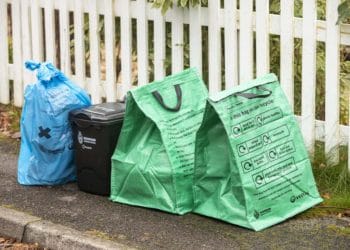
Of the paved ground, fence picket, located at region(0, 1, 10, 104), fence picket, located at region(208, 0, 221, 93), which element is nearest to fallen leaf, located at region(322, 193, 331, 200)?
the paved ground

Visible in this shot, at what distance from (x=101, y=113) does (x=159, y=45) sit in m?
1.18

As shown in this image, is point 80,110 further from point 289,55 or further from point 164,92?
point 289,55

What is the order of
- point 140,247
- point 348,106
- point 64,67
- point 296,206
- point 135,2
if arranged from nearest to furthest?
point 140,247 < point 296,206 < point 348,106 < point 135,2 < point 64,67

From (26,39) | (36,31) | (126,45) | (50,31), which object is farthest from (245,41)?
(26,39)

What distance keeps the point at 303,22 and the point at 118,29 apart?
177cm

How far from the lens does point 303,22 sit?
6613 mm

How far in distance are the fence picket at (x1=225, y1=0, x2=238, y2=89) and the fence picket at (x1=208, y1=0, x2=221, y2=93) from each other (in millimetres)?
78

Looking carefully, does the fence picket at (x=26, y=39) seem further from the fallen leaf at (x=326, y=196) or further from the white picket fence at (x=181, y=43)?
the fallen leaf at (x=326, y=196)

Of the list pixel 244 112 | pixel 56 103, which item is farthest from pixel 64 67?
pixel 244 112

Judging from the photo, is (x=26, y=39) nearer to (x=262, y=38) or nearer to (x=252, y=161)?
(x=262, y=38)

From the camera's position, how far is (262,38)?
684 cm

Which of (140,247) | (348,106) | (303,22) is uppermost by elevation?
(303,22)

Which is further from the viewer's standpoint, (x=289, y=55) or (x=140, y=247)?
(x=289, y=55)

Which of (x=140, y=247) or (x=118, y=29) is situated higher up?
(x=118, y=29)
